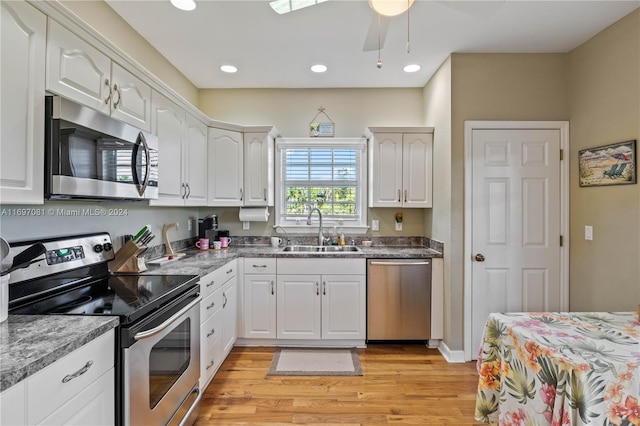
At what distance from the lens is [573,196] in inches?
103

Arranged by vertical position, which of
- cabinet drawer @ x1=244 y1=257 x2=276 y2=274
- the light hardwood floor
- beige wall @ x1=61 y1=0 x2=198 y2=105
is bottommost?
the light hardwood floor

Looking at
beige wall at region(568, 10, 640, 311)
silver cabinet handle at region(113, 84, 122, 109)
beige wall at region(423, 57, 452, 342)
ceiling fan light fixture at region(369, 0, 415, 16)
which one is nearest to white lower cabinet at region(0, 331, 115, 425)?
silver cabinet handle at region(113, 84, 122, 109)

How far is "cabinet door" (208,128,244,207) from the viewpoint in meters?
3.20

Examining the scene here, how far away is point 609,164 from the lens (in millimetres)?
2250

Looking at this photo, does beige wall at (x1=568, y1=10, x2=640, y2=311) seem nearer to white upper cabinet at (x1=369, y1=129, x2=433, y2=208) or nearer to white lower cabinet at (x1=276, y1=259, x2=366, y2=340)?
white upper cabinet at (x1=369, y1=129, x2=433, y2=208)

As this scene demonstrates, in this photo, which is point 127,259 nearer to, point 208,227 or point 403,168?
point 208,227

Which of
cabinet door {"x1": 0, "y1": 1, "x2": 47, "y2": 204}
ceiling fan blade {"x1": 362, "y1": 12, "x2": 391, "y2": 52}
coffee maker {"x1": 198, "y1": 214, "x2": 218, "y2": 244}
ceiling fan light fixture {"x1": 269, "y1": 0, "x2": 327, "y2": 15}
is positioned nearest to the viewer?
cabinet door {"x1": 0, "y1": 1, "x2": 47, "y2": 204}

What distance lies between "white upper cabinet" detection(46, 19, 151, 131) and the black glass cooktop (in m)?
0.98

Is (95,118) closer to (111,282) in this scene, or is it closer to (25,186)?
(25,186)

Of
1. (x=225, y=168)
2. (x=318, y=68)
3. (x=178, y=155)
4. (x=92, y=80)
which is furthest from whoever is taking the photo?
(x=225, y=168)

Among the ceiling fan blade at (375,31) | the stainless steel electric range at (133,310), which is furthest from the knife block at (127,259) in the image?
the ceiling fan blade at (375,31)

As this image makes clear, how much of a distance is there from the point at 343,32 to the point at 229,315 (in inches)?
100

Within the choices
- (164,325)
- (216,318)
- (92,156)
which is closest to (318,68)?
(92,156)

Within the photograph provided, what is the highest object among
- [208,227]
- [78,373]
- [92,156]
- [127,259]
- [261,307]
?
[92,156]
